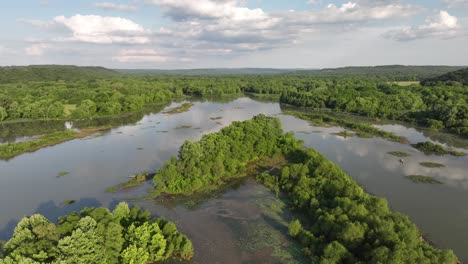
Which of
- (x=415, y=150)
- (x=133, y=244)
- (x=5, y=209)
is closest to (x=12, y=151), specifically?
(x=5, y=209)

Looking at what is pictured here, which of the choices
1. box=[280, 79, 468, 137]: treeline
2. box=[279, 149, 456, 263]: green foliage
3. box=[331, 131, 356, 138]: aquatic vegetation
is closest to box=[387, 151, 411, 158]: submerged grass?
box=[331, 131, 356, 138]: aquatic vegetation

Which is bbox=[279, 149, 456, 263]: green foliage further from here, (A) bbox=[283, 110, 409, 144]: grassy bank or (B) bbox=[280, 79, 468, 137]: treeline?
(B) bbox=[280, 79, 468, 137]: treeline

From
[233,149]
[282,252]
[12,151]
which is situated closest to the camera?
[282,252]

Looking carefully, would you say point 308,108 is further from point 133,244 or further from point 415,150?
point 133,244

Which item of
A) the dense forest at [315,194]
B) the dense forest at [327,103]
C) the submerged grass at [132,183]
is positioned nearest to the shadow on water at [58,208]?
the submerged grass at [132,183]

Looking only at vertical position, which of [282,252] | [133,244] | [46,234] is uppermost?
[46,234]

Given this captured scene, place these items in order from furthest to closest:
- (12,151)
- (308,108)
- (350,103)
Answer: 1. (308,108)
2. (350,103)
3. (12,151)
